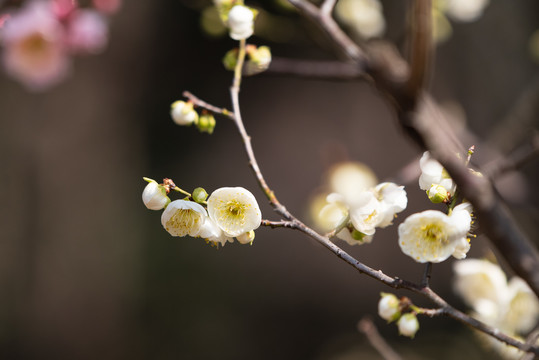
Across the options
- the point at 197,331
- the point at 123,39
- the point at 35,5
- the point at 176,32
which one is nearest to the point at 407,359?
the point at 197,331

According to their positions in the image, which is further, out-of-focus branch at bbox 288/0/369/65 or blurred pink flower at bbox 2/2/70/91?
blurred pink flower at bbox 2/2/70/91

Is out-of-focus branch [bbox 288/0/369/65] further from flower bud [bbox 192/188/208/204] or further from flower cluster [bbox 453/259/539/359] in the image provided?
flower cluster [bbox 453/259/539/359]

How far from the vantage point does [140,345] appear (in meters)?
2.43

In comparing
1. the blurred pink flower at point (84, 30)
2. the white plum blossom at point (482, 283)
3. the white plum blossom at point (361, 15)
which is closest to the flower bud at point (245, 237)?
the white plum blossom at point (482, 283)

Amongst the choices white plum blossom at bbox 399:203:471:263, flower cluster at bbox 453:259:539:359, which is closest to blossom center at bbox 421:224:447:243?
white plum blossom at bbox 399:203:471:263

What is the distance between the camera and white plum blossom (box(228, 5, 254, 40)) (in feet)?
1.97

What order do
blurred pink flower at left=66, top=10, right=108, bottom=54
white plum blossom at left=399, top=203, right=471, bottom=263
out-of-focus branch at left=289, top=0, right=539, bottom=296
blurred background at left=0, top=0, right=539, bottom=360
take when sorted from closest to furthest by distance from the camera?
out-of-focus branch at left=289, top=0, right=539, bottom=296, white plum blossom at left=399, top=203, right=471, bottom=263, blurred pink flower at left=66, top=10, right=108, bottom=54, blurred background at left=0, top=0, right=539, bottom=360

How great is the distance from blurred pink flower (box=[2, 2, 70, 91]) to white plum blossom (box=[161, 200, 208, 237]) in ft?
1.57

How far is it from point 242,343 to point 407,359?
0.83 meters

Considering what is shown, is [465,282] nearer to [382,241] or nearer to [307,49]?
[382,241]

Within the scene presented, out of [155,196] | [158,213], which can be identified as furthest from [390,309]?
[158,213]

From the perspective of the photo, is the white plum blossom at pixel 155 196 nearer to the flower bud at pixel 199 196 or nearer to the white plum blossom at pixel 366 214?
the flower bud at pixel 199 196

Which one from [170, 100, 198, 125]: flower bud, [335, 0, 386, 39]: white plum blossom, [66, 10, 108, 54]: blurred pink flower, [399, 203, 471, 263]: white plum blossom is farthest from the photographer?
[335, 0, 386, 39]: white plum blossom

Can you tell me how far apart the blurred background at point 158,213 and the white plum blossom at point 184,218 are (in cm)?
159
